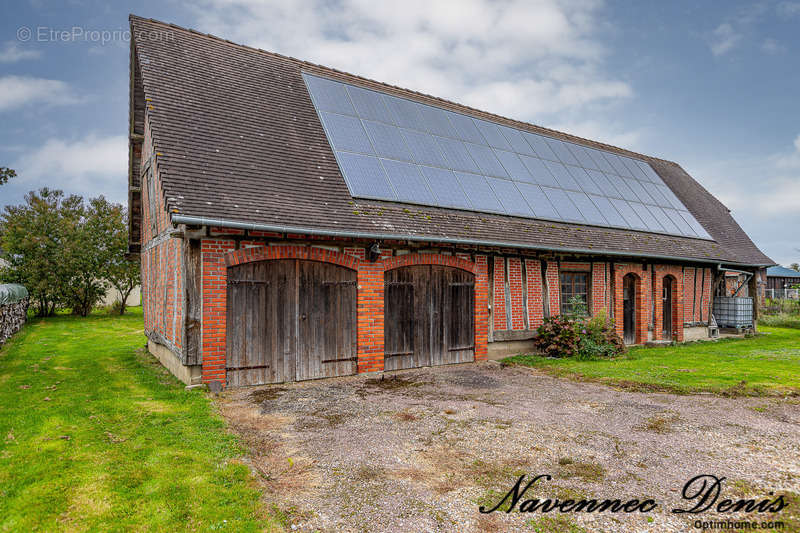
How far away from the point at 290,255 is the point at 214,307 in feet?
4.83

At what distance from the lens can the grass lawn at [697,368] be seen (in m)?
7.78

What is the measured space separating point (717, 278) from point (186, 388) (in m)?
16.3

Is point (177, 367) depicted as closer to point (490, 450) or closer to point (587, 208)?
point (490, 450)

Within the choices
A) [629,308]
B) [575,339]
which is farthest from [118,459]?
[629,308]

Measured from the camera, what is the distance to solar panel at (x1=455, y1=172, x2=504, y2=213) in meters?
10.8

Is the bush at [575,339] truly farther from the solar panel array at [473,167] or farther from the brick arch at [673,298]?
the brick arch at [673,298]

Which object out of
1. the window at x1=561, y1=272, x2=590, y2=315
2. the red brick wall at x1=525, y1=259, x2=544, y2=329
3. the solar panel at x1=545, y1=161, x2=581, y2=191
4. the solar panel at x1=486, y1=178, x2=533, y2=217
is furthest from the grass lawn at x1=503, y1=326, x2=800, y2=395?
the solar panel at x1=545, y1=161, x2=581, y2=191

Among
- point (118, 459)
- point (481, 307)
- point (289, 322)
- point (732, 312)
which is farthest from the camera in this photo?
point (732, 312)

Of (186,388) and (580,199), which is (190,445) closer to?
(186,388)

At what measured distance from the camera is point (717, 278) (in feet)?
50.6

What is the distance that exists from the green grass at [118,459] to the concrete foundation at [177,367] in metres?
0.22

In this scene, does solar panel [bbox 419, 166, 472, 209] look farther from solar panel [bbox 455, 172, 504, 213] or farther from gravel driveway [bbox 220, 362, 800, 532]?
gravel driveway [bbox 220, 362, 800, 532]

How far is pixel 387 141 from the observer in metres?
10.8

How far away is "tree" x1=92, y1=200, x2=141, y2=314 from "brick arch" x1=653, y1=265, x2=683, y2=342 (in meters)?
22.7
